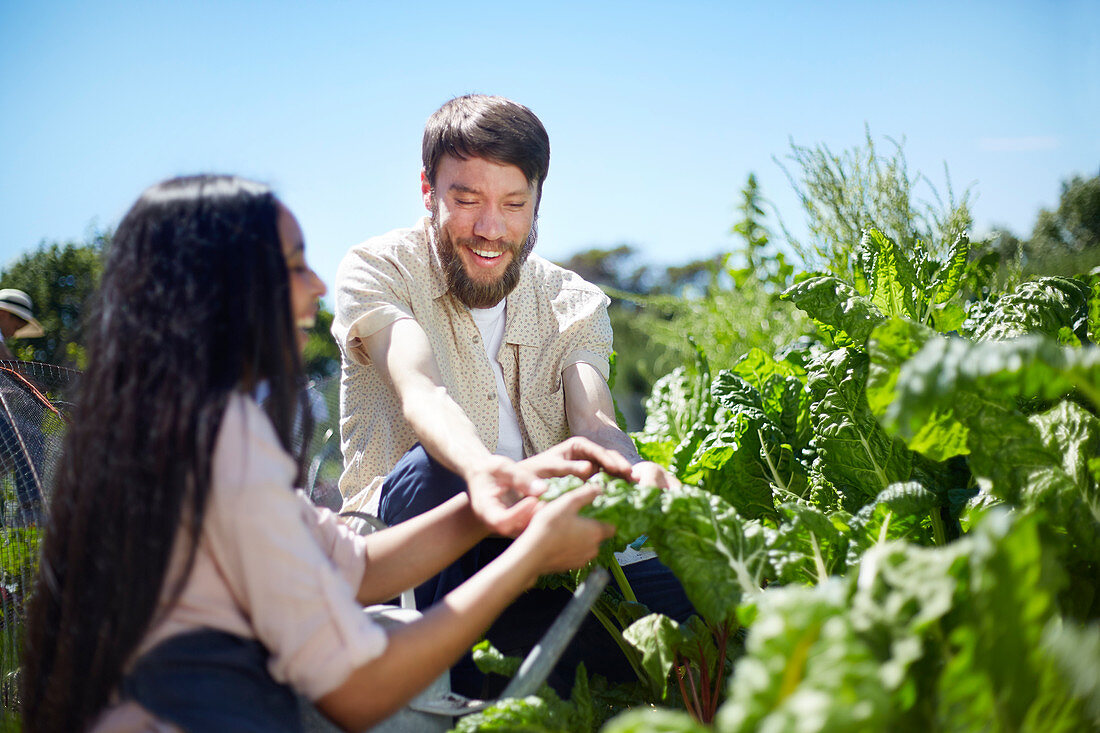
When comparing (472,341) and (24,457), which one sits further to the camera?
(472,341)

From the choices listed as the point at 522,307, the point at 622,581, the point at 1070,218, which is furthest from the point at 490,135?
the point at 1070,218

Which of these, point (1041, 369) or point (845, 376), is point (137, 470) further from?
point (845, 376)

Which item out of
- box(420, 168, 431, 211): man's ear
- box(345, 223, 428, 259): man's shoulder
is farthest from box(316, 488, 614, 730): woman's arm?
box(420, 168, 431, 211): man's ear

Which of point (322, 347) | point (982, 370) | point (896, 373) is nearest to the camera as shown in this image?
point (982, 370)

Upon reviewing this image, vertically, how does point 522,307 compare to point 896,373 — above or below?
above

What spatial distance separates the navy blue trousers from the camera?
203cm

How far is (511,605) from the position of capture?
7.29 ft

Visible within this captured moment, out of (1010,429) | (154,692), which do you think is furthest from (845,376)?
(154,692)

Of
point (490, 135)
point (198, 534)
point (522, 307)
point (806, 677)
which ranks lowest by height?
point (806, 677)

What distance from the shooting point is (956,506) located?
1916mm

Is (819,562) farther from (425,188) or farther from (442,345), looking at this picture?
(425,188)

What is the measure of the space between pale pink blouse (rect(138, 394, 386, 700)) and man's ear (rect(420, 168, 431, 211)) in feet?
4.99

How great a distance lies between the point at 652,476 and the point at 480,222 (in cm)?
104

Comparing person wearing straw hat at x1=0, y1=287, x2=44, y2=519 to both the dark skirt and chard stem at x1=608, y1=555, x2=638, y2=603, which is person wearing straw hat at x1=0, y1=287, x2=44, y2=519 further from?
chard stem at x1=608, y1=555, x2=638, y2=603
